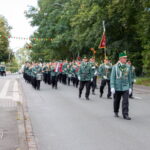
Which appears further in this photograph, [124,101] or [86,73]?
[86,73]

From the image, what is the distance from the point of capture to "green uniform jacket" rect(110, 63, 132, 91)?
9977 mm

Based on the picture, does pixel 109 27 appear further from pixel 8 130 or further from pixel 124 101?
pixel 8 130

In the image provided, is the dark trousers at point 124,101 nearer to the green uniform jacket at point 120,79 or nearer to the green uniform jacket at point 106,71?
the green uniform jacket at point 120,79

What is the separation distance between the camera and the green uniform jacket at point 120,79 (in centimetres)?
998

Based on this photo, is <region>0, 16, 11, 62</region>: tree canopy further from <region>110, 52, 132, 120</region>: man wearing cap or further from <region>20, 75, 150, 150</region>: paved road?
<region>110, 52, 132, 120</region>: man wearing cap

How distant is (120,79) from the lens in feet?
32.9

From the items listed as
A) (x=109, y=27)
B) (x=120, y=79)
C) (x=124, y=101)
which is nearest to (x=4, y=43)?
(x=109, y=27)

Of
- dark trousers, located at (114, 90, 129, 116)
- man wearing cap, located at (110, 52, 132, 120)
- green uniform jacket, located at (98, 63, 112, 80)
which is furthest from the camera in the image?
green uniform jacket, located at (98, 63, 112, 80)

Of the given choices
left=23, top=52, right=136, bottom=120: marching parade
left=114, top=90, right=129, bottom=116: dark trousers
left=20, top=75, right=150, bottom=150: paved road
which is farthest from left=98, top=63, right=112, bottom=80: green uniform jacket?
left=114, top=90, right=129, bottom=116: dark trousers

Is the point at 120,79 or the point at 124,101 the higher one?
the point at 120,79

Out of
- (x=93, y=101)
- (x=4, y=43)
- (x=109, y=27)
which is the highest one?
(x=4, y=43)

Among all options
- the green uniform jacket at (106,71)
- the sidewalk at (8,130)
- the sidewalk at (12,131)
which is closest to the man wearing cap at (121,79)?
the sidewalk at (12,131)

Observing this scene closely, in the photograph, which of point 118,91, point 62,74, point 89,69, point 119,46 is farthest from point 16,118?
point 119,46

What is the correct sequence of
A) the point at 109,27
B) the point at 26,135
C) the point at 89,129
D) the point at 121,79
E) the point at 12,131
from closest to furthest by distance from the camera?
1. the point at 26,135
2. the point at 12,131
3. the point at 89,129
4. the point at 121,79
5. the point at 109,27
